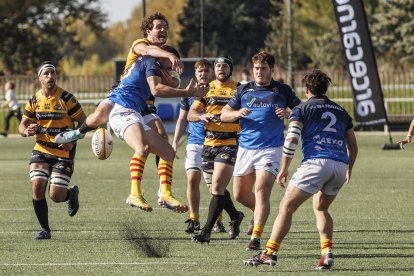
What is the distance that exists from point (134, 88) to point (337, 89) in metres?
33.5

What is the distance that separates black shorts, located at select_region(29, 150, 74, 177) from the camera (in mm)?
14578

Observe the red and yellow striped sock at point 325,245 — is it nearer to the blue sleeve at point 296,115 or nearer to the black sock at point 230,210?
the blue sleeve at point 296,115

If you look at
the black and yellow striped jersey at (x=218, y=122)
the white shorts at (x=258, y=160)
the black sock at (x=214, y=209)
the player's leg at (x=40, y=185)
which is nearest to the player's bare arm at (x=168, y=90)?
the white shorts at (x=258, y=160)

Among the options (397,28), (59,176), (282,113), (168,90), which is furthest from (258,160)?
(397,28)

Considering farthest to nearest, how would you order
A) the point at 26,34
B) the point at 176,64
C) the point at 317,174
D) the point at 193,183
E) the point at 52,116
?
the point at 26,34 < the point at 193,183 < the point at 52,116 < the point at 176,64 < the point at 317,174

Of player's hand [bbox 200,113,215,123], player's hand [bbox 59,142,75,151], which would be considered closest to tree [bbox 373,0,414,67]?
player's hand [bbox 59,142,75,151]

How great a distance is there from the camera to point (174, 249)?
13.1m

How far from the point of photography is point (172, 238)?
46.4 feet

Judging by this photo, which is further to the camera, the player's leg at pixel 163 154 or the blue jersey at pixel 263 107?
the blue jersey at pixel 263 107

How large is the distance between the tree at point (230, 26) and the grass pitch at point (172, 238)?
60287mm

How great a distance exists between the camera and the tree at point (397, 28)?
61.7 metres

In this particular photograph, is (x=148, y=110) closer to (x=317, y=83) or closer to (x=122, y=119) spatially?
(x=122, y=119)

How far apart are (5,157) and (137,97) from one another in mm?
18814

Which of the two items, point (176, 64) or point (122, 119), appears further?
point (122, 119)
